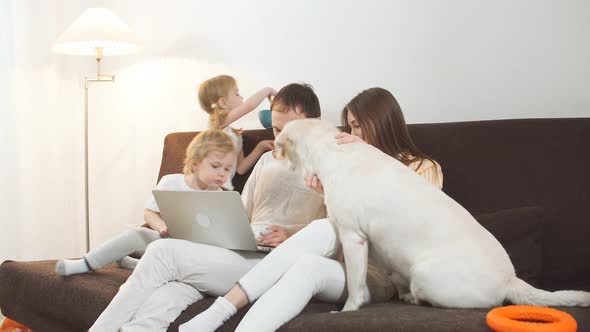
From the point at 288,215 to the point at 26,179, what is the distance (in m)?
2.46

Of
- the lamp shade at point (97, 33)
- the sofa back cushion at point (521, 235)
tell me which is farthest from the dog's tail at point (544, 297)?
the lamp shade at point (97, 33)

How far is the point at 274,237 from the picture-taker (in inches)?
96.0

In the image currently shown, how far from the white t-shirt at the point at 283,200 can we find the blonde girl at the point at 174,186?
6.1 inches

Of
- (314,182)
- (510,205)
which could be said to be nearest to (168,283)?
(314,182)

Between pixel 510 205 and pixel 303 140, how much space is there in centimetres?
82

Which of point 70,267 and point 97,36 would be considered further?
point 97,36

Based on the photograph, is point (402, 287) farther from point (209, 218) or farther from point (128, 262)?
point (128, 262)

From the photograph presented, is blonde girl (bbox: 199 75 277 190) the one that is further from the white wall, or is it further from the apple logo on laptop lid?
the apple logo on laptop lid

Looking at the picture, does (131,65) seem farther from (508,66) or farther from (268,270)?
(268,270)

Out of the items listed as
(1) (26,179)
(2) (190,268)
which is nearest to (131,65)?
(1) (26,179)

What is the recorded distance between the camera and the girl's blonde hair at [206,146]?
273cm

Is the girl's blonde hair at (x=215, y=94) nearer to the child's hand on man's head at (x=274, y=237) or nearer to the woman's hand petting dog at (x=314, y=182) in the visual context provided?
the child's hand on man's head at (x=274, y=237)

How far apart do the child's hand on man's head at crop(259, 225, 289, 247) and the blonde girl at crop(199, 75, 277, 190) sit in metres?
0.79

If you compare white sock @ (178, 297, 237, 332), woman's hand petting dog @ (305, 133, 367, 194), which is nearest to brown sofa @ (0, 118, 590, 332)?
white sock @ (178, 297, 237, 332)
